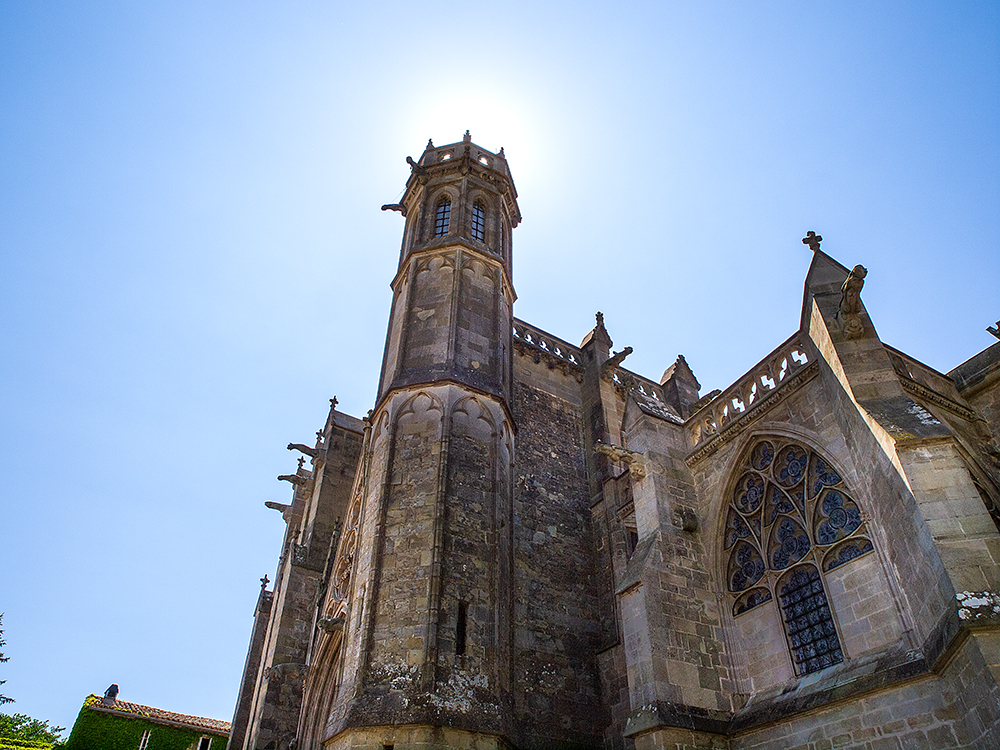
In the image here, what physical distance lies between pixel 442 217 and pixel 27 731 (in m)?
36.0

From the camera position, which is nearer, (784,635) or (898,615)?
(898,615)

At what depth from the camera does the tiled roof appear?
21.1 meters

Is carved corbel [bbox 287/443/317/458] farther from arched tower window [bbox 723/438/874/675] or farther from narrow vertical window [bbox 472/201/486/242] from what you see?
arched tower window [bbox 723/438/874/675]

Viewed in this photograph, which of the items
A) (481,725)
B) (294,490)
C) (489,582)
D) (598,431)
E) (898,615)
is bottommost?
(481,725)

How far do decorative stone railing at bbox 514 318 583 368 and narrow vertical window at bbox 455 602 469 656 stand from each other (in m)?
7.65

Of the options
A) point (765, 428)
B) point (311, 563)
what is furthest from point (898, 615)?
point (311, 563)

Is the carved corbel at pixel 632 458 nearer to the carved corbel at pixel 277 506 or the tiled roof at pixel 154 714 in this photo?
the carved corbel at pixel 277 506

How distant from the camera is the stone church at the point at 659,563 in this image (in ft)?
22.3

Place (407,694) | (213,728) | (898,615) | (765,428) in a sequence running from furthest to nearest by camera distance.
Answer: (213,728)
(765,428)
(407,694)
(898,615)

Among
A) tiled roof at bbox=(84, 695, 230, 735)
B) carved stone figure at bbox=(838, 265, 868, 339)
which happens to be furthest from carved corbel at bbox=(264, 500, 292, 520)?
carved stone figure at bbox=(838, 265, 868, 339)

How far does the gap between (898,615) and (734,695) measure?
245 centimetres

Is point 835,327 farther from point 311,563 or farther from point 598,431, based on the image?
point 311,563

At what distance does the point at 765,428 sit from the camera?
974 cm

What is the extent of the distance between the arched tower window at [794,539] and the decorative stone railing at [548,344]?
6.88 m
